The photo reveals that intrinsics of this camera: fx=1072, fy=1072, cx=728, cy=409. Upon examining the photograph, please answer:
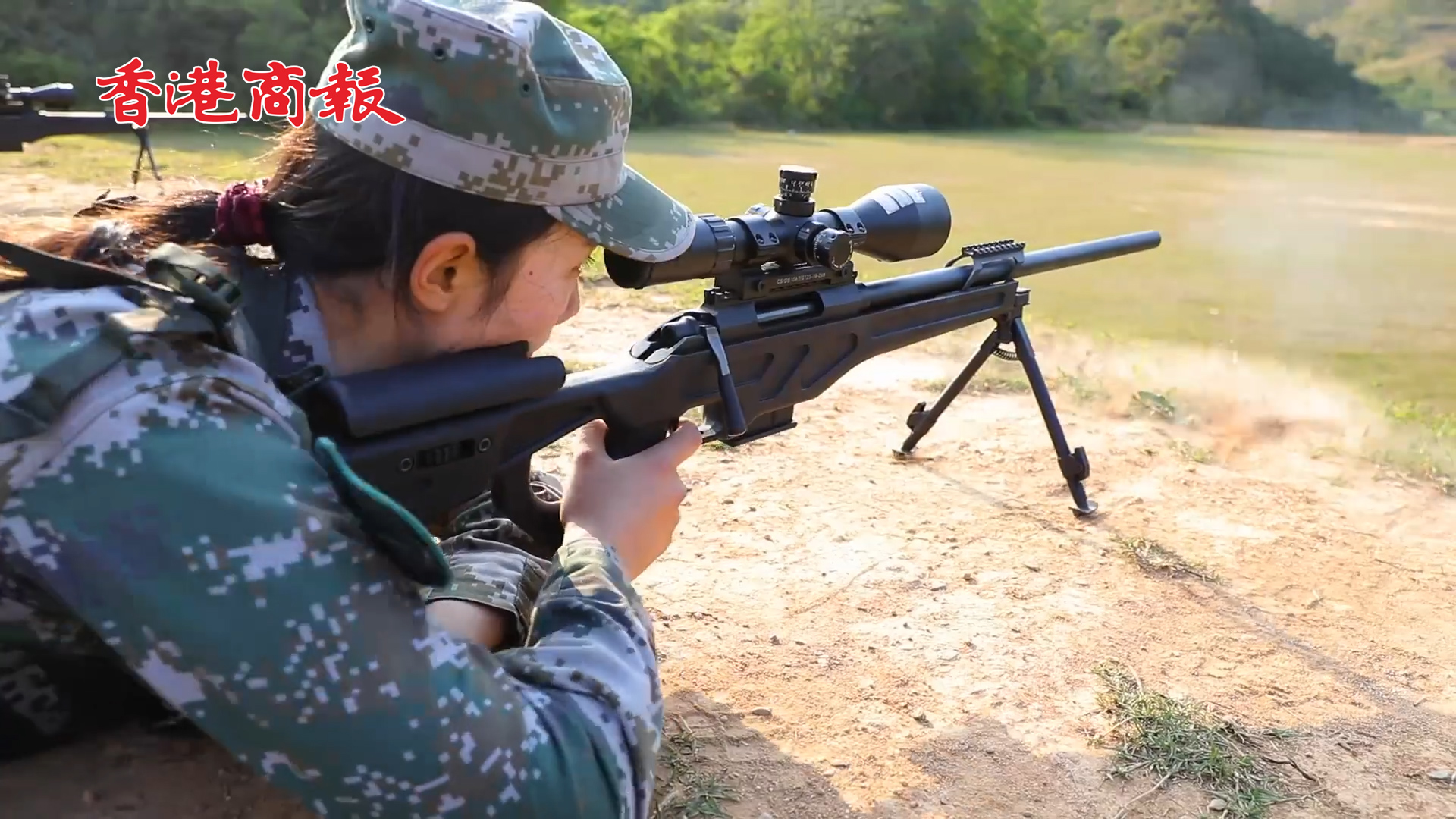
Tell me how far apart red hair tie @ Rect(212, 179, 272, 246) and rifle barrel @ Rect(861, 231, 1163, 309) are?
1801 millimetres

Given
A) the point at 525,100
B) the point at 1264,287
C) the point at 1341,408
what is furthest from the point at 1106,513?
the point at 1264,287

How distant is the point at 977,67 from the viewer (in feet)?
125

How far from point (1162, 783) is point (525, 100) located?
2.00 m

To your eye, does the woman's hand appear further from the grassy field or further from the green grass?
the green grass

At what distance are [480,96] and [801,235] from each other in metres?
1.26

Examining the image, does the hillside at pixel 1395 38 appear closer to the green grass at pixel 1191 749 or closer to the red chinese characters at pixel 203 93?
the green grass at pixel 1191 749

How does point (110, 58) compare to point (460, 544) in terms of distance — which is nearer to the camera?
point (460, 544)

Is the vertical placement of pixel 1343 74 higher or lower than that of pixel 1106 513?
higher

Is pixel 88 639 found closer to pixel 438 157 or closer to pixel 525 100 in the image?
pixel 438 157

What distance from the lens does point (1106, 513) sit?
12.7 feet

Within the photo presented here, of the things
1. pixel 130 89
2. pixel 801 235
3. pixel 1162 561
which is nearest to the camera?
pixel 130 89

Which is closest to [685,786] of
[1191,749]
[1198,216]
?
[1191,749]

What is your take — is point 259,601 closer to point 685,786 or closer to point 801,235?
point 685,786

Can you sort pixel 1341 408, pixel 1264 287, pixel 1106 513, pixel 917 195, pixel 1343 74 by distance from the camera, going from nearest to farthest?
pixel 917 195 < pixel 1106 513 < pixel 1341 408 < pixel 1264 287 < pixel 1343 74
